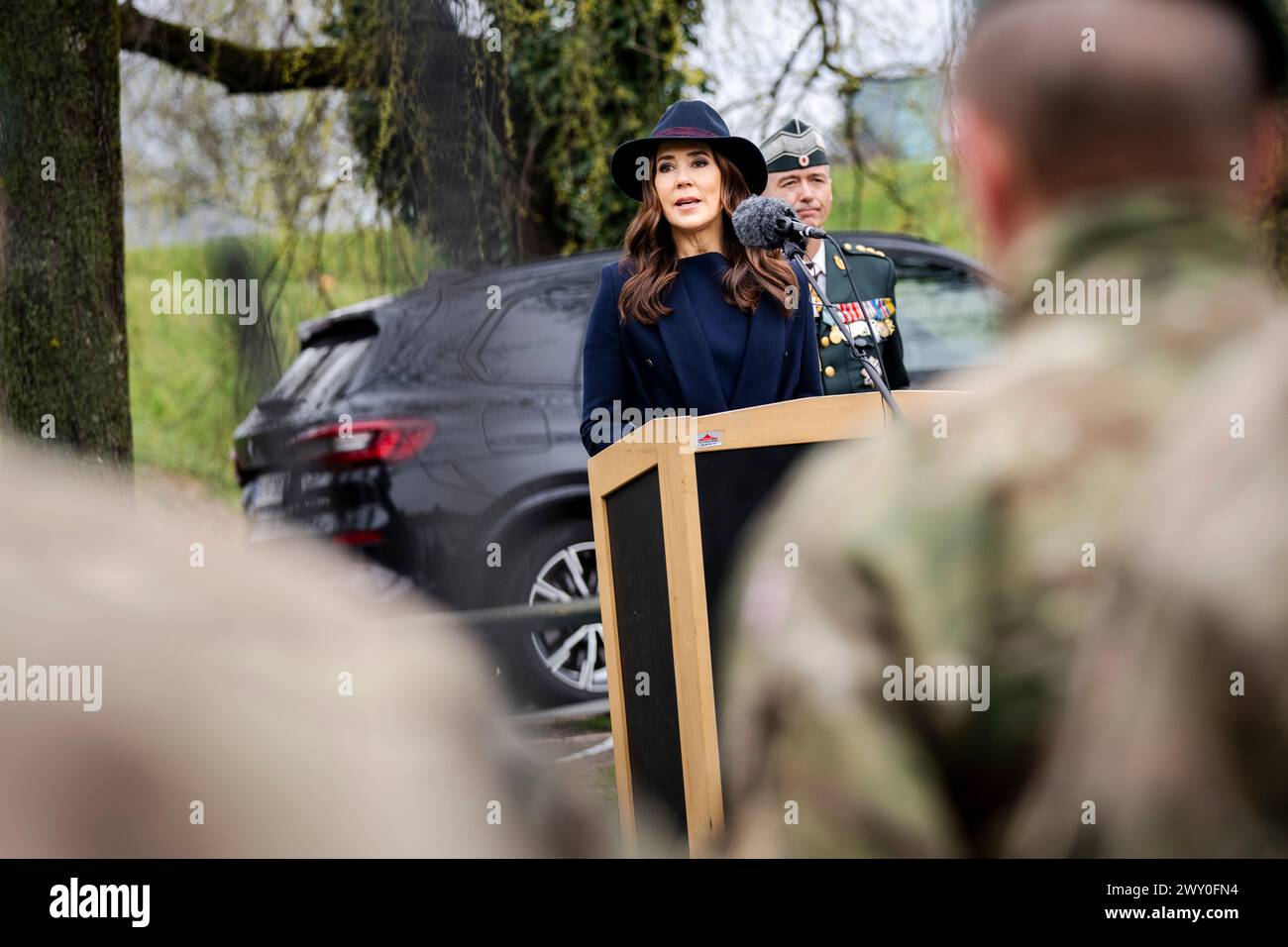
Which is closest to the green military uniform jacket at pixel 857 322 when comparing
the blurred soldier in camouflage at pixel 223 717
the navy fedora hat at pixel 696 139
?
the navy fedora hat at pixel 696 139

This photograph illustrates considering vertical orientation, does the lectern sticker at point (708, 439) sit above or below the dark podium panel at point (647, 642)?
above

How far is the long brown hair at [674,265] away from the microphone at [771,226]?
248 millimetres

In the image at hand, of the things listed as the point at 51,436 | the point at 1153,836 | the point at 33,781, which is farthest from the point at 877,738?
the point at 51,436

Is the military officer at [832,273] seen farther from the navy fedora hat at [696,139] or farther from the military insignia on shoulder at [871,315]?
the navy fedora hat at [696,139]

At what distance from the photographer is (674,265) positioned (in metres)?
3.66

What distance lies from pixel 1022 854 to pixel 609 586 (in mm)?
2547

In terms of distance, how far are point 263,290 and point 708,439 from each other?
5.98m

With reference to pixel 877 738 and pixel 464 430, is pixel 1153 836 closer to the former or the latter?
pixel 877 738

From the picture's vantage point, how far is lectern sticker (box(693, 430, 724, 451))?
2834 mm

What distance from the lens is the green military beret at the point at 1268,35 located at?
3.55 feet

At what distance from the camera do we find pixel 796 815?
920 mm

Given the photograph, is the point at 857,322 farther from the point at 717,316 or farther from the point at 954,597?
the point at 954,597

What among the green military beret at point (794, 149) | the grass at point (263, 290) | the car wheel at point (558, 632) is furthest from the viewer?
the grass at point (263, 290)

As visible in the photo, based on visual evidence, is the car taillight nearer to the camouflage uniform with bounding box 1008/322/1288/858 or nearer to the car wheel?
the car wheel
